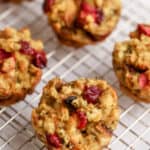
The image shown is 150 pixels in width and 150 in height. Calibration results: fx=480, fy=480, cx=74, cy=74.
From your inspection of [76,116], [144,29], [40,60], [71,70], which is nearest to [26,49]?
[40,60]

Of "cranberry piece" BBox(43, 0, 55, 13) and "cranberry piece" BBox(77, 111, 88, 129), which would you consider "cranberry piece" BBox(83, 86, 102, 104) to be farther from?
"cranberry piece" BBox(43, 0, 55, 13)

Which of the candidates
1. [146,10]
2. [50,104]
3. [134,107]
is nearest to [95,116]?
[50,104]

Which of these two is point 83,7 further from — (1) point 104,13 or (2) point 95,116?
(2) point 95,116

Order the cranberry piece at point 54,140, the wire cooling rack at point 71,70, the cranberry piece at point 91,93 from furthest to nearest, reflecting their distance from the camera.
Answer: the wire cooling rack at point 71,70 → the cranberry piece at point 91,93 → the cranberry piece at point 54,140

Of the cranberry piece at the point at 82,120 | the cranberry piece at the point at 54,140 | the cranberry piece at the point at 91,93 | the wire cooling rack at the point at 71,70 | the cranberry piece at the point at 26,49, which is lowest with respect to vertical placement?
the wire cooling rack at the point at 71,70

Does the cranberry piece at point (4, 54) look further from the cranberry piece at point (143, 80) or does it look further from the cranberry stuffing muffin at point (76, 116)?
the cranberry piece at point (143, 80)

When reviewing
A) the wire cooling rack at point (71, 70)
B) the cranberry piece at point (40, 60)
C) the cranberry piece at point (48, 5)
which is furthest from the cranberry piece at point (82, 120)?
the cranberry piece at point (48, 5)

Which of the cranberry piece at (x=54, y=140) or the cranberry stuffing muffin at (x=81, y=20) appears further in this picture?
the cranberry stuffing muffin at (x=81, y=20)
